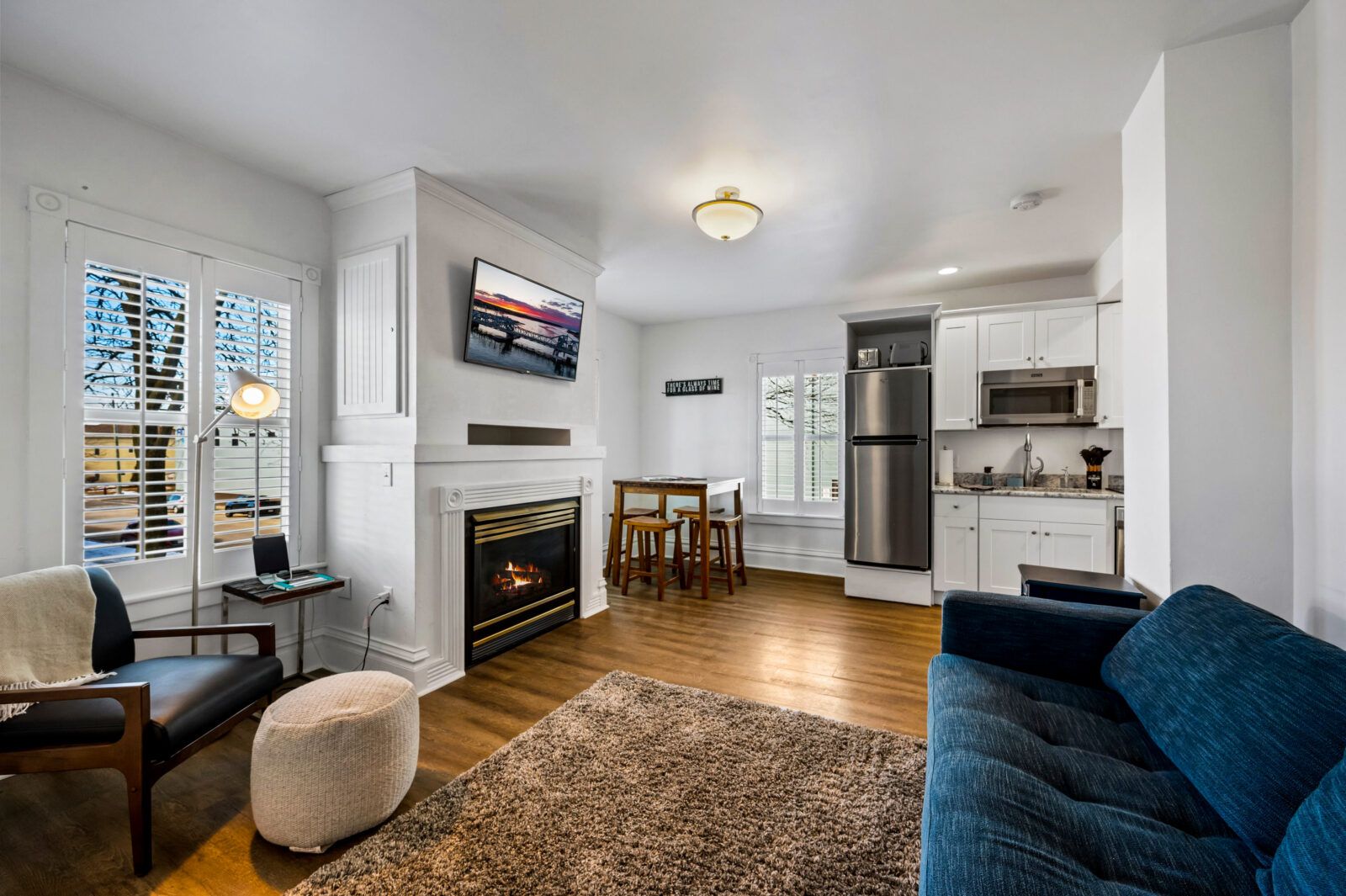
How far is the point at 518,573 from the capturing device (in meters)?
3.53

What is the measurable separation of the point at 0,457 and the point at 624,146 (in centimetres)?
274

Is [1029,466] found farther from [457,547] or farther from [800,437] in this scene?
[457,547]

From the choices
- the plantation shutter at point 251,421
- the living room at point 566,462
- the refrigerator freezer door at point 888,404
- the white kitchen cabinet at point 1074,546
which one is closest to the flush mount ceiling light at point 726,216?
A: the living room at point 566,462

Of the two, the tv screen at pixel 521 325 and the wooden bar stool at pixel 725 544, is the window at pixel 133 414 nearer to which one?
the tv screen at pixel 521 325

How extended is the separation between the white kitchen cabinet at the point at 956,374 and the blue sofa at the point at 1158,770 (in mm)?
3165

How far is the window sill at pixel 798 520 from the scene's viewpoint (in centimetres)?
549

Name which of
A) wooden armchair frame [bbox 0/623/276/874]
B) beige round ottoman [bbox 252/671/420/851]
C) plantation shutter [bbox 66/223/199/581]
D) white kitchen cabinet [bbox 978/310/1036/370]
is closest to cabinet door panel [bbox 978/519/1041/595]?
white kitchen cabinet [bbox 978/310/1036/370]

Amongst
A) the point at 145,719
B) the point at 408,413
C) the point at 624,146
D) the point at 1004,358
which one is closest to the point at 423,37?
the point at 624,146

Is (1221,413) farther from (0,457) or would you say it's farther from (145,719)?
(0,457)

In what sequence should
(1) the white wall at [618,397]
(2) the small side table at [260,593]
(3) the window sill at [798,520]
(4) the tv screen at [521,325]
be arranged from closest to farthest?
1. (2) the small side table at [260,593]
2. (4) the tv screen at [521,325]
3. (3) the window sill at [798,520]
4. (1) the white wall at [618,397]

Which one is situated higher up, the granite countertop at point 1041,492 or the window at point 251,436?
the window at point 251,436

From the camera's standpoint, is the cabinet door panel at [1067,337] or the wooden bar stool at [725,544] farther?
the wooden bar stool at [725,544]

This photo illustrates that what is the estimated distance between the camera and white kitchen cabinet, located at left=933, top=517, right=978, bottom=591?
441cm

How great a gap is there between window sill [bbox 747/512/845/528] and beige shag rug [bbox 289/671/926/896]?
10.3ft
